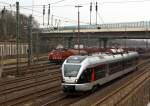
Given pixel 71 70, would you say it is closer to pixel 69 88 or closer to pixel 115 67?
pixel 69 88

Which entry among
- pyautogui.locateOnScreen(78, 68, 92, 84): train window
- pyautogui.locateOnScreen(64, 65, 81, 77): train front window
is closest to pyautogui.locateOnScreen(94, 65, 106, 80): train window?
pyautogui.locateOnScreen(78, 68, 92, 84): train window

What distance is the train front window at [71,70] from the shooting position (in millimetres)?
22275

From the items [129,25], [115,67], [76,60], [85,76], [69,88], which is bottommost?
[69,88]

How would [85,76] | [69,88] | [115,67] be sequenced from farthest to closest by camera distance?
[115,67]
[85,76]
[69,88]

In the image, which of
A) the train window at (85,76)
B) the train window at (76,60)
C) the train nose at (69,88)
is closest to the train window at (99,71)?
the train window at (85,76)

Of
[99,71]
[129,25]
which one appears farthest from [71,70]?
[129,25]

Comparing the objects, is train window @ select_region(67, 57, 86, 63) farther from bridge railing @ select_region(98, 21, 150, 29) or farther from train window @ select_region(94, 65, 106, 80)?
bridge railing @ select_region(98, 21, 150, 29)

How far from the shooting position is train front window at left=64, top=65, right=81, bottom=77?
73.1 feet

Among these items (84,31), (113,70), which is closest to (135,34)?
(84,31)

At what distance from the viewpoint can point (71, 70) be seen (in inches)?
891

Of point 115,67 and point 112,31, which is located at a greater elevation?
point 112,31

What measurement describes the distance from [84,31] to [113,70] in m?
56.3

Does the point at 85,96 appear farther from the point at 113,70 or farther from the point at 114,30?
the point at 114,30

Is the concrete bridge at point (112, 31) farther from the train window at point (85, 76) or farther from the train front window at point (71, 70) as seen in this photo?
the train window at point (85, 76)
